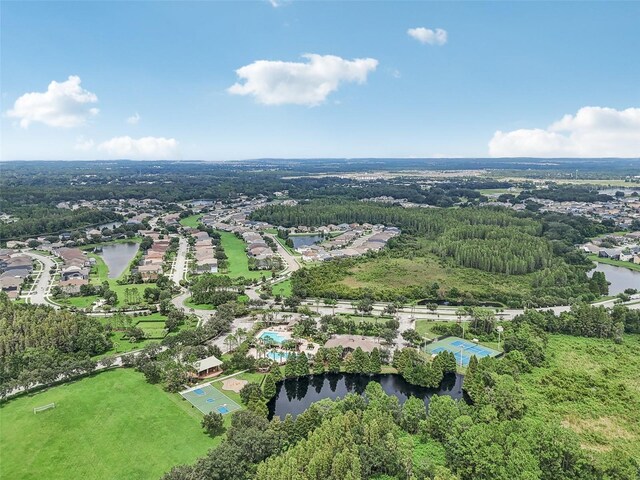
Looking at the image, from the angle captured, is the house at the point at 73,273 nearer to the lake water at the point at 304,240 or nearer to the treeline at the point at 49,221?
the treeline at the point at 49,221

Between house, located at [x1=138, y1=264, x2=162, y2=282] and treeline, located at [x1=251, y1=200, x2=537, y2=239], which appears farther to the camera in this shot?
treeline, located at [x1=251, y1=200, x2=537, y2=239]


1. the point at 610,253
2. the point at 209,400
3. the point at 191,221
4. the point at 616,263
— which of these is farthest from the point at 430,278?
the point at 191,221

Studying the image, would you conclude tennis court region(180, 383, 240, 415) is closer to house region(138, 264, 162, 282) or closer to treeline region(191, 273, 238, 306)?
treeline region(191, 273, 238, 306)

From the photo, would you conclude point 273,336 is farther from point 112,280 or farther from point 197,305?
point 112,280

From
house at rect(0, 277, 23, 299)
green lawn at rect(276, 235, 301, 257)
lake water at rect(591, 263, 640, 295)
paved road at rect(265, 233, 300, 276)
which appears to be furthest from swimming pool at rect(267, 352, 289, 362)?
lake water at rect(591, 263, 640, 295)

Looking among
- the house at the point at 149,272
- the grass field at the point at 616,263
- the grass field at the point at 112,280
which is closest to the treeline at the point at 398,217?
the grass field at the point at 616,263

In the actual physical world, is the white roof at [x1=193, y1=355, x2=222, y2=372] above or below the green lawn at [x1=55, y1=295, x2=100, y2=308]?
above
